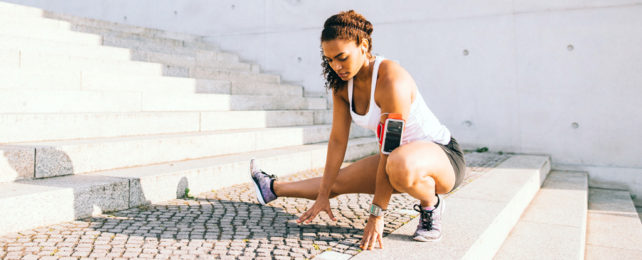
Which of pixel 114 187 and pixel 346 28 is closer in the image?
pixel 346 28

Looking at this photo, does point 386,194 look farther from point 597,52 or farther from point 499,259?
point 597,52

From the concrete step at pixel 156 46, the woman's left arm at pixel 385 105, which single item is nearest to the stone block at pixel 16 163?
the woman's left arm at pixel 385 105

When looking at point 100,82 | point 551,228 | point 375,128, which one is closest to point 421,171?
point 375,128

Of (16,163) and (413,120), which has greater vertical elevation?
(413,120)

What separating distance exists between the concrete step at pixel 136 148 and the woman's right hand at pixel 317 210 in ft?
5.10

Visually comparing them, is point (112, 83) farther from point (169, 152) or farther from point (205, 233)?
point (205, 233)

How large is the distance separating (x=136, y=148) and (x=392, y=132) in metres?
2.19

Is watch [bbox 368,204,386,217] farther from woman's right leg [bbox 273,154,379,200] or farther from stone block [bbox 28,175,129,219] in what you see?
stone block [bbox 28,175,129,219]

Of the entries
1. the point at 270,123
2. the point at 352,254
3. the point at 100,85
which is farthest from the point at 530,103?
the point at 100,85

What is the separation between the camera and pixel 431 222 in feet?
7.86

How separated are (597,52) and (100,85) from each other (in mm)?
5773

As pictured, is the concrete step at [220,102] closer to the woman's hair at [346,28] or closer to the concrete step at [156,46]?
the concrete step at [156,46]

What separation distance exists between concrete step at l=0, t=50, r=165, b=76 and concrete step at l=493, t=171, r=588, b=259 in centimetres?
402

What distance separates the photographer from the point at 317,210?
2.63 meters
